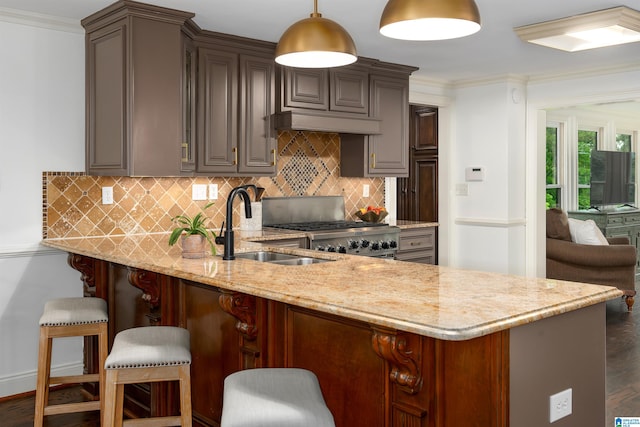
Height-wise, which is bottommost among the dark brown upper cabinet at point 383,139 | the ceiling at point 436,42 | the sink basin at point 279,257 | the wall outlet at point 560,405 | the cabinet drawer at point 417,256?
the wall outlet at point 560,405

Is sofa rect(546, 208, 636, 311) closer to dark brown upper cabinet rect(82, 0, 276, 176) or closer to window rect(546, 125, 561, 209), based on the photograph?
window rect(546, 125, 561, 209)

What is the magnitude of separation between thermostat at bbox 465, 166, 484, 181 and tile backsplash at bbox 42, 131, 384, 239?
4.48 feet

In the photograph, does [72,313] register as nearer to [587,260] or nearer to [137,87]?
[137,87]

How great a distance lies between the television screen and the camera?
28.3 feet

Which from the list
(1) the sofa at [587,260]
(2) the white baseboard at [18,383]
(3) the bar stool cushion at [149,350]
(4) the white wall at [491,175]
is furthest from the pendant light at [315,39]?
(1) the sofa at [587,260]

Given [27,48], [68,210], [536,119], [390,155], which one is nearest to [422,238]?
[390,155]

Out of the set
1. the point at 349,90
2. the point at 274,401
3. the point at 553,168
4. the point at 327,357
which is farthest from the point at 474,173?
the point at 274,401

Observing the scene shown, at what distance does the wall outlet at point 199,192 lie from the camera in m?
4.62

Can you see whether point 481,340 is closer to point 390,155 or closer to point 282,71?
point 282,71

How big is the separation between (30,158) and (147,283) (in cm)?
130

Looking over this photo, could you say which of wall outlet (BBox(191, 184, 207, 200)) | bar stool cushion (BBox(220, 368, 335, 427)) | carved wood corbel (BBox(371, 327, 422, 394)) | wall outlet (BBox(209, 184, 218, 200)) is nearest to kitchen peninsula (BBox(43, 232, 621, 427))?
carved wood corbel (BBox(371, 327, 422, 394))

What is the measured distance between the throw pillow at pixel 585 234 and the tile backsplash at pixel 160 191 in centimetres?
251

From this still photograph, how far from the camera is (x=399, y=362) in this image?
1997 mm

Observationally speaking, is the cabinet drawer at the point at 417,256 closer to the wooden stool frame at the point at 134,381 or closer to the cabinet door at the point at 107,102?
the cabinet door at the point at 107,102
